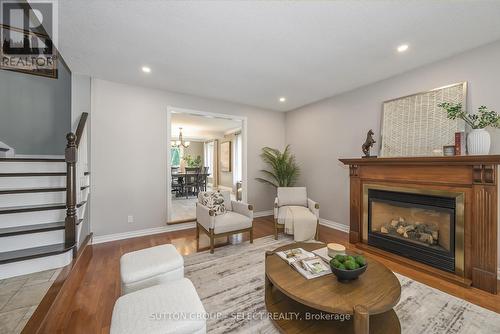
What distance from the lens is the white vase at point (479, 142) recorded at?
83.7 inches

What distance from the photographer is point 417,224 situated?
2.73 meters

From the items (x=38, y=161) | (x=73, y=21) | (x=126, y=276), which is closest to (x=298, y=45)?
(x=73, y=21)

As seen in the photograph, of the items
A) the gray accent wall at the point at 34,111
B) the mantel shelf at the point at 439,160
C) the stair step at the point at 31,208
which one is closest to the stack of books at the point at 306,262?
the mantel shelf at the point at 439,160

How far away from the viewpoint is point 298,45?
232 cm

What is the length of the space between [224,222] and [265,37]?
2.41 meters

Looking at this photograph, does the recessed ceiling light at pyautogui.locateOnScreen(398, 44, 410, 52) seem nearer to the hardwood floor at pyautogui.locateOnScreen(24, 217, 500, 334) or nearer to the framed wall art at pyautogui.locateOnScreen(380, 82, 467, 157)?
the framed wall art at pyautogui.locateOnScreen(380, 82, 467, 157)

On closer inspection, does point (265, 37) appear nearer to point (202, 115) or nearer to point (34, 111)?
point (202, 115)

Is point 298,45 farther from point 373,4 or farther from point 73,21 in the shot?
point 73,21

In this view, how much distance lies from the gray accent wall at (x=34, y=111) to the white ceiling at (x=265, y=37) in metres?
1.08

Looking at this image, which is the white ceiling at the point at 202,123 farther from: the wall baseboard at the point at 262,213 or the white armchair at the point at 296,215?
the white armchair at the point at 296,215

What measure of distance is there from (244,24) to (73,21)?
5.40ft

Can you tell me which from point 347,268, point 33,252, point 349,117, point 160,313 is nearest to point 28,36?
point 33,252

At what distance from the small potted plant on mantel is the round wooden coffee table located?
5.71 ft

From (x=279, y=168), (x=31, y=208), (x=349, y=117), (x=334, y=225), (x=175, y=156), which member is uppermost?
(x=349, y=117)
